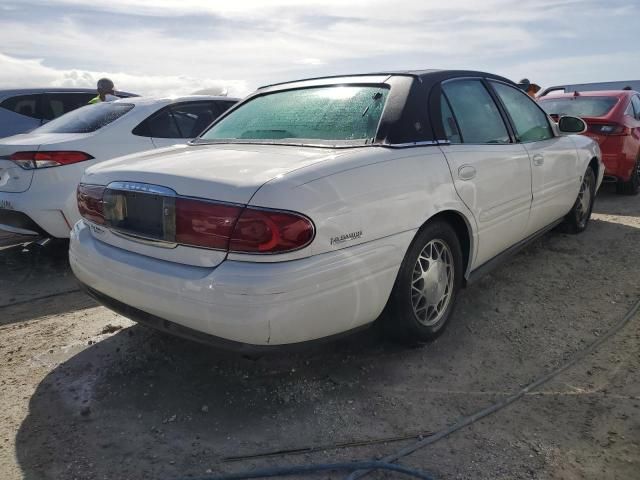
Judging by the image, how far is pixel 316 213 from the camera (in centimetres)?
220

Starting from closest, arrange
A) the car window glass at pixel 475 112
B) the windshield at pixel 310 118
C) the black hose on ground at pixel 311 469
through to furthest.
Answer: the black hose on ground at pixel 311 469
the windshield at pixel 310 118
the car window glass at pixel 475 112

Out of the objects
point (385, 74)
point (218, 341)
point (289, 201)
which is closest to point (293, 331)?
point (218, 341)

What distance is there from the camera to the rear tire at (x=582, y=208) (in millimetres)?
5043

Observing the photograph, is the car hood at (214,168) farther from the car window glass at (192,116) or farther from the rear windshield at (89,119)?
the car window glass at (192,116)

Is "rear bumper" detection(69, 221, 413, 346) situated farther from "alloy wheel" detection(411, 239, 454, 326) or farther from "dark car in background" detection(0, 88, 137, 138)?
"dark car in background" detection(0, 88, 137, 138)

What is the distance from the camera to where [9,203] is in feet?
14.3

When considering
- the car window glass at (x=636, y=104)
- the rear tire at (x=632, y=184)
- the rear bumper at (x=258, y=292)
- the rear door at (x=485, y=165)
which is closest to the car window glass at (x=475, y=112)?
the rear door at (x=485, y=165)

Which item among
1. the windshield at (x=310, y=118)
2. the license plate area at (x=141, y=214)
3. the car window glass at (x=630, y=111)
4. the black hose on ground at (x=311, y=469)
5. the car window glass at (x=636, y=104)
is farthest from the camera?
the car window glass at (x=636, y=104)

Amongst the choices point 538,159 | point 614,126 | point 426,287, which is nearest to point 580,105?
point 614,126

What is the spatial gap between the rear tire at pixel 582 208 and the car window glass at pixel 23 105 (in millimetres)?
6890

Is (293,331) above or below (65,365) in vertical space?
above

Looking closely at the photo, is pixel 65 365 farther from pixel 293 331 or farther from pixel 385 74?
pixel 385 74

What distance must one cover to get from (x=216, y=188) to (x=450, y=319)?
1752 millimetres

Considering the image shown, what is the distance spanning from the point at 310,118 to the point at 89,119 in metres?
2.92
